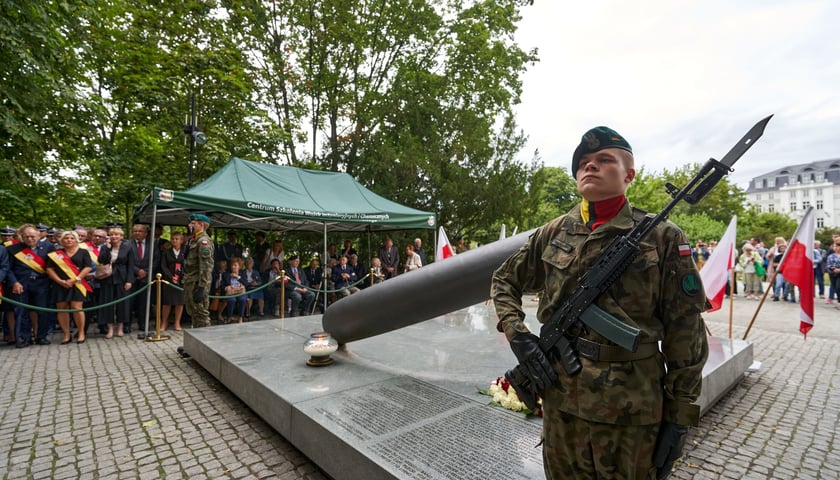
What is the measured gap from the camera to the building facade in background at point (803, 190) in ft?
236

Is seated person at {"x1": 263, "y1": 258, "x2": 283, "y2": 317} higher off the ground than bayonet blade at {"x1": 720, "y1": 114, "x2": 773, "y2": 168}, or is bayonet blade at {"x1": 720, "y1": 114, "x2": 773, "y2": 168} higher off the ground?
bayonet blade at {"x1": 720, "y1": 114, "x2": 773, "y2": 168}

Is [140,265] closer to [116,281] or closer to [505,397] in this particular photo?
[116,281]

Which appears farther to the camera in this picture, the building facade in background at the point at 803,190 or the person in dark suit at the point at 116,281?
the building facade in background at the point at 803,190

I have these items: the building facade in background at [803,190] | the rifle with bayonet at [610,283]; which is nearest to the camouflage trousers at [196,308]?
the rifle with bayonet at [610,283]

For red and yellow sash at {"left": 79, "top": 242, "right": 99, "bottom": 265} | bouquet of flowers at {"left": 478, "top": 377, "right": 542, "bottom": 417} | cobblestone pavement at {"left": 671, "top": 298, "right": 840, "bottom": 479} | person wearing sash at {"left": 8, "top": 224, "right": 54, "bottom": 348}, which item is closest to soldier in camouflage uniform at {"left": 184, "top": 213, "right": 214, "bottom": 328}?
red and yellow sash at {"left": 79, "top": 242, "right": 99, "bottom": 265}

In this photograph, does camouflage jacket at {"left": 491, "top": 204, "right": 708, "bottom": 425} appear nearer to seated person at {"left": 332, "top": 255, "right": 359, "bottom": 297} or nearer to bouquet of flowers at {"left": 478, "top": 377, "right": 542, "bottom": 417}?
bouquet of flowers at {"left": 478, "top": 377, "right": 542, "bottom": 417}

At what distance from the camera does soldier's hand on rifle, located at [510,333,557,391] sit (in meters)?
1.62

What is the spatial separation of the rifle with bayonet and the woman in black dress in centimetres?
854

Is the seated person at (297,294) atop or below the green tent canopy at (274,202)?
below

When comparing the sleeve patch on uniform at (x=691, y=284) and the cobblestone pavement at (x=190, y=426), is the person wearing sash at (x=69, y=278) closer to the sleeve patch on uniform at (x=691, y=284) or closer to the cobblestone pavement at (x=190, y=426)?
the cobblestone pavement at (x=190, y=426)

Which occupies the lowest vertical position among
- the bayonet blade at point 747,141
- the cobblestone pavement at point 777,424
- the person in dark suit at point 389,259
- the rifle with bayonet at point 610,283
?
the cobblestone pavement at point 777,424

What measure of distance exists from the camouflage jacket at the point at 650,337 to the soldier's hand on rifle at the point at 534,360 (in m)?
0.06

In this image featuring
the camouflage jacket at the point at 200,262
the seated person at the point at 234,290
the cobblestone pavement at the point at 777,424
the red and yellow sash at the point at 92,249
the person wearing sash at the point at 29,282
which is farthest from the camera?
the seated person at the point at 234,290

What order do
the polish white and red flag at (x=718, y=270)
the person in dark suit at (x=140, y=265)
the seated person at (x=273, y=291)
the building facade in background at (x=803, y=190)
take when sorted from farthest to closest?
the building facade in background at (x=803, y=190) < the seated person at (x=273, y=291) < the person in dark suit at (x=140, y=265) < the polish white and red flag at (x=718, y=270)
